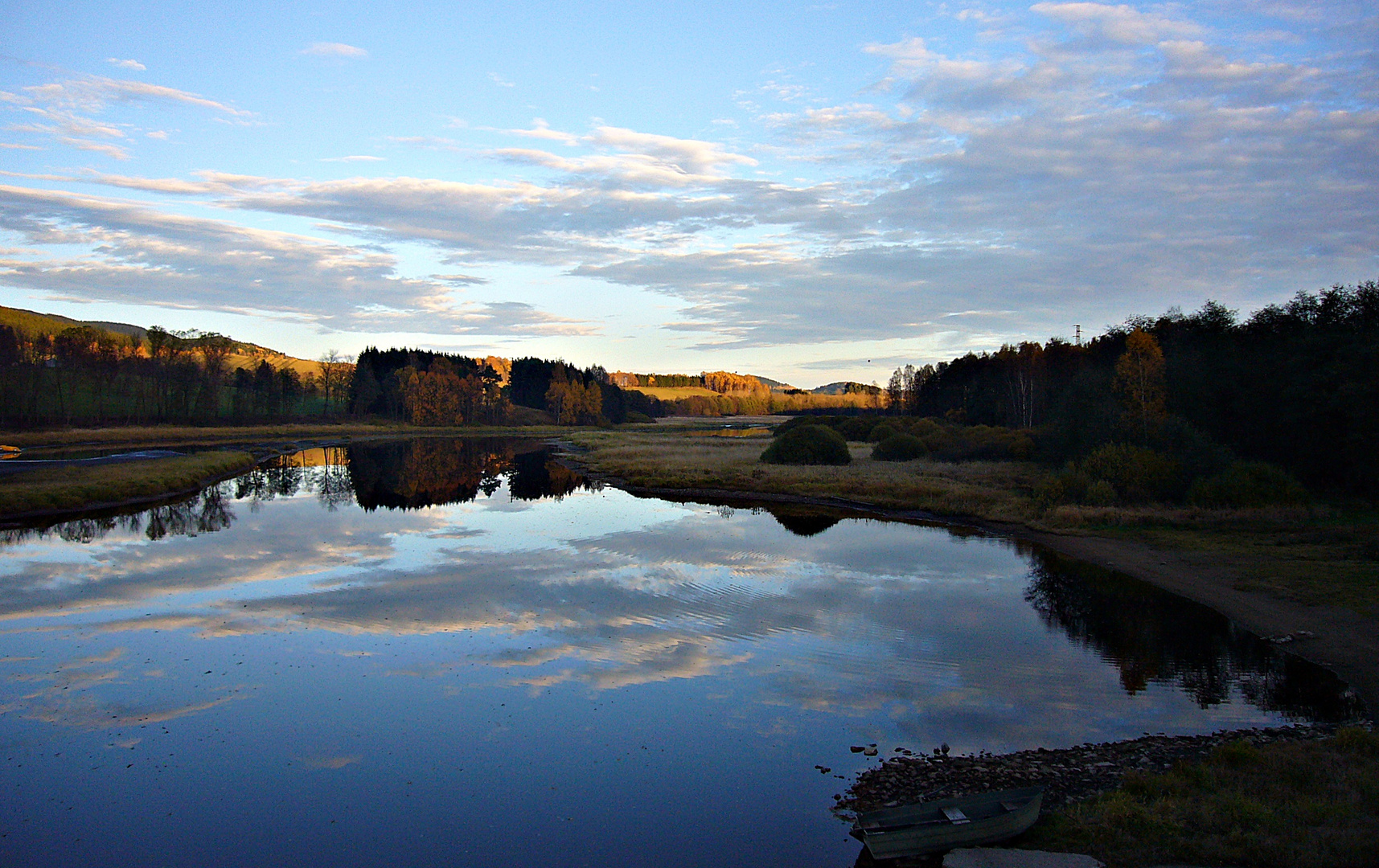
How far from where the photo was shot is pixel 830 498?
33500 mm

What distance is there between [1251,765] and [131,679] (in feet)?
45.9

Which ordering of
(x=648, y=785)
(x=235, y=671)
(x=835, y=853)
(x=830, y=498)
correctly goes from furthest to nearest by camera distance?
1. (x=830, y=498)
2. (x=235, y=671)
3. (x=648, y=785)
4. (x=835, y=853)

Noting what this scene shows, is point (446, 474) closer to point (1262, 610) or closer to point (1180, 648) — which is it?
point (1180, 648)

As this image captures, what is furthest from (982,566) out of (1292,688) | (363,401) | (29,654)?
(363,401)

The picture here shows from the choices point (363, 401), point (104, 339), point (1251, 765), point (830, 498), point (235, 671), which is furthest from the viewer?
point (363, 401)

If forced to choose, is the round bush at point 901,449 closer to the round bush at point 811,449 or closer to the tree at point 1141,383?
the round bush at point 811,449

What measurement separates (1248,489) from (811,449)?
2470 centimetres

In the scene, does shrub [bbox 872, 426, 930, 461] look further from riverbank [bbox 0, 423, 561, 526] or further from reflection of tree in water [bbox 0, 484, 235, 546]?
riverbank [bbox 0, 423, 561, 526]

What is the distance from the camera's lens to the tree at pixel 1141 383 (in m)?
31.8

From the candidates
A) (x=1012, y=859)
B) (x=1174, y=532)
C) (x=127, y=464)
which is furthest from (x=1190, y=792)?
(x=127, y=464)

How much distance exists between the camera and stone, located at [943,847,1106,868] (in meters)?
5.74

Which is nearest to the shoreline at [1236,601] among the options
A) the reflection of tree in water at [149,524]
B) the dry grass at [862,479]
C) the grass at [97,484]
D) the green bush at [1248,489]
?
the dry grass at [862,479]

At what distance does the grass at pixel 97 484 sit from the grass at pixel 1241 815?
33618mm

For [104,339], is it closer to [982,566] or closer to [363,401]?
[363,401]
